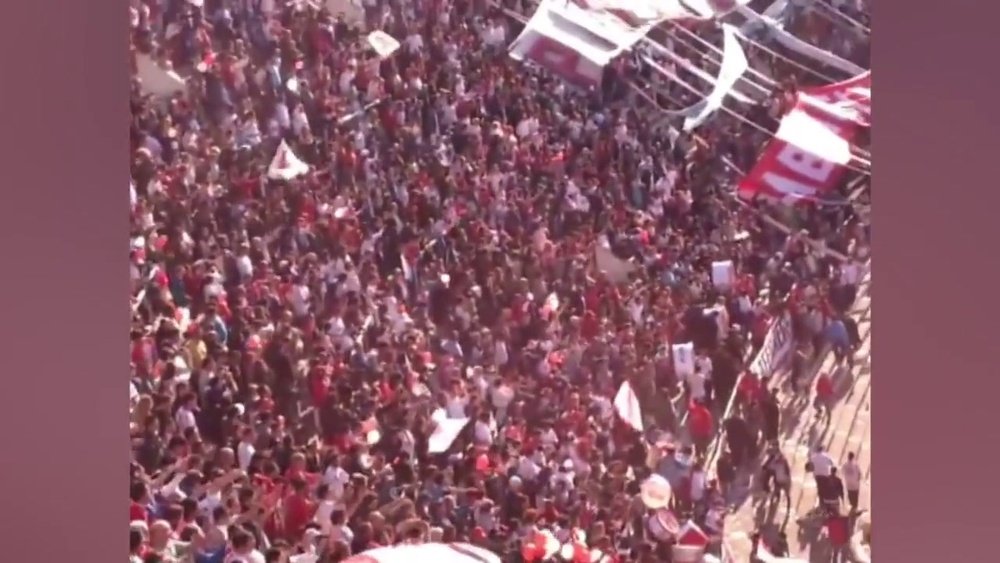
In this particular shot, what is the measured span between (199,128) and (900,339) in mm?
1430

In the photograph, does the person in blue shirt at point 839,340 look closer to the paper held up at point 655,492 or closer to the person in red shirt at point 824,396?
the person in red shirt at point 824,396

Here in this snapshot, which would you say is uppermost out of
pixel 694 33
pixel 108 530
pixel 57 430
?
pixel 694 33

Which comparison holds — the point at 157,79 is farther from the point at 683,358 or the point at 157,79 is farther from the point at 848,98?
the point at 848,98

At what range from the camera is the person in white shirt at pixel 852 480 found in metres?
2.18

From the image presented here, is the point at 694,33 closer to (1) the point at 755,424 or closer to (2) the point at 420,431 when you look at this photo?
(1) the point at 755,424

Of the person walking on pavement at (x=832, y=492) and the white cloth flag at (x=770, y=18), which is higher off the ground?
the white cloth flag at (x=770, y=18)

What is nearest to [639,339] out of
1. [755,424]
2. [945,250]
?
[755,424]

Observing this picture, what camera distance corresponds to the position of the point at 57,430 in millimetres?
2250

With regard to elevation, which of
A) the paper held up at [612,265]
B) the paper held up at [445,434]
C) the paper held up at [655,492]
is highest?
the paper held up at [612,265]

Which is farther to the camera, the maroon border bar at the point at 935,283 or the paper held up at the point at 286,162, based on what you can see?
the paper held up at the point at 286,162

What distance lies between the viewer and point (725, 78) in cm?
225

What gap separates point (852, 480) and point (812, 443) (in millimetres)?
100

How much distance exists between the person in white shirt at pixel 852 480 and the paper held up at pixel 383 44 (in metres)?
1.20

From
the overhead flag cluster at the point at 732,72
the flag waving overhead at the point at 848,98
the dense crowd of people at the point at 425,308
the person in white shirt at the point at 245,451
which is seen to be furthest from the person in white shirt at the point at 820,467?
the person in white shirt at the point at 245,451
